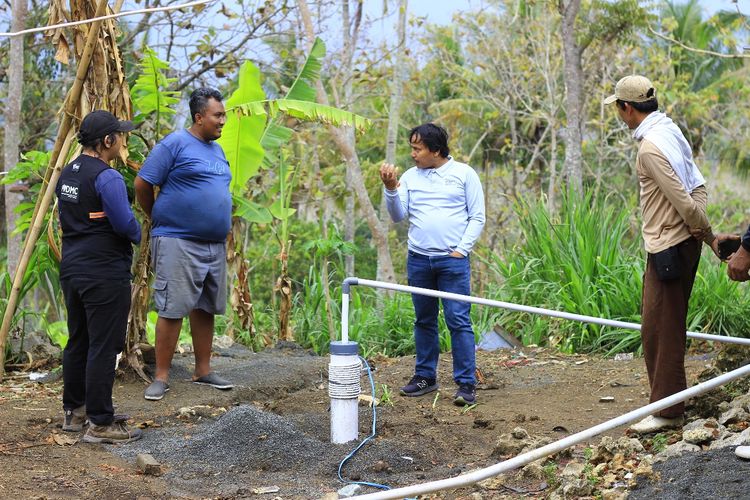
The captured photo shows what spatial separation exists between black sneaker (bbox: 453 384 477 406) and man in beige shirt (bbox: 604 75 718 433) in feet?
5.22

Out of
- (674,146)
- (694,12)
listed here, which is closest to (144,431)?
(674,146)

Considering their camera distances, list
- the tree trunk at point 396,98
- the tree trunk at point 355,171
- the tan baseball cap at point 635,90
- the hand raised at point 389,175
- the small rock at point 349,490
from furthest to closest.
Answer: the tree trunk at point 396,98 < the tree trunk at point 355,171 < the hand raised at point 389,175 < the tan baseball cap at point 635,90 < the small rock at point 349,490

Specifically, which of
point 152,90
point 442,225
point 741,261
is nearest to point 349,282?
point 442,225

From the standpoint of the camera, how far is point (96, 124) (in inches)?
197

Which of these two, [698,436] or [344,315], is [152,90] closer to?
[344,315]

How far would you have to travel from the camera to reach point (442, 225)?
594cm

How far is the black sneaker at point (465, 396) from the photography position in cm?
605

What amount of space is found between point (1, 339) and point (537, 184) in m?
19.7

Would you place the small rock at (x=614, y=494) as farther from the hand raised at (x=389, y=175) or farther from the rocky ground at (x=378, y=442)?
the hand raised at (x=389, y=175)

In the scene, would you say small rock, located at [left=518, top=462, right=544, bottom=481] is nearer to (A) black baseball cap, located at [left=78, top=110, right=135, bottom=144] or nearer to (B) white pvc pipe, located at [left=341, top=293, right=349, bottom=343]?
(B) white pvc pipe, located at [left=341, top=293, right=349, bottom=343]

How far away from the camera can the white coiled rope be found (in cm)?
487

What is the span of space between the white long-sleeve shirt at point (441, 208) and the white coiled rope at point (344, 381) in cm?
135

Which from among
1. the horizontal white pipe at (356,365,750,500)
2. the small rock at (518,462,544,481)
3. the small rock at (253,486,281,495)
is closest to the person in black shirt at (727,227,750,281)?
the horizontal white pipe at (356,365,750,500)

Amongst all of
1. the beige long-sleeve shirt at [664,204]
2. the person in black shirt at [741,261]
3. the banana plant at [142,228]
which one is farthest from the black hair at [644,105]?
the banana plant at [142,228]
